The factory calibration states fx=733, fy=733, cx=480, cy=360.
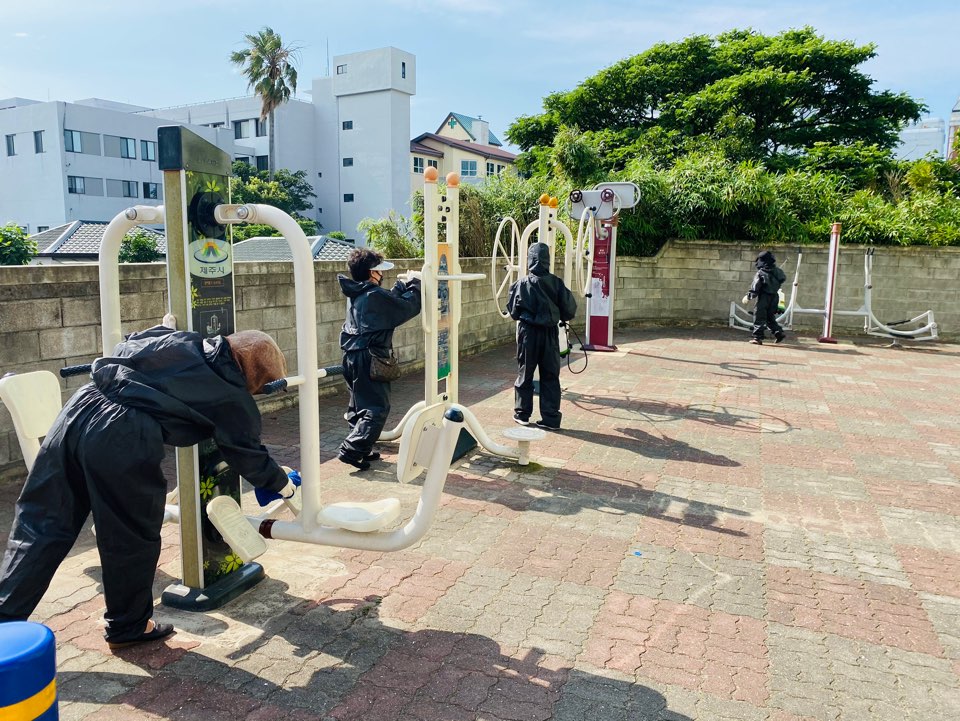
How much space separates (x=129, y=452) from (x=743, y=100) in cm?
2959

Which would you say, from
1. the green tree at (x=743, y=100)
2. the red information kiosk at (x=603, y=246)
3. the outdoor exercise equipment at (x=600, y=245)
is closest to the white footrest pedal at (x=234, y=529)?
the outdoor exercise equipment at (x=600, y=245)

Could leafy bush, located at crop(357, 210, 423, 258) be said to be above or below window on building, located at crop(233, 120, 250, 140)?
below

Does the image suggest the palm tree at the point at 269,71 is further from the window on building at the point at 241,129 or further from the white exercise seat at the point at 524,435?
the white exercise seat at the point at 524,435

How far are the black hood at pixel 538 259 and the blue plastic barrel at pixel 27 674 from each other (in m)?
5.73

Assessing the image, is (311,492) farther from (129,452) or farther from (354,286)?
(354,286)

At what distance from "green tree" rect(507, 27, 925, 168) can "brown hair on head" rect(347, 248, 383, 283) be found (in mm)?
21337

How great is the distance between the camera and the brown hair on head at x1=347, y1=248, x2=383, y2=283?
5875 mm

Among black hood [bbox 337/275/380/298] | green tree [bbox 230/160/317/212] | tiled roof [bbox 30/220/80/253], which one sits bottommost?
black hood [bbox 337/275/380/298]

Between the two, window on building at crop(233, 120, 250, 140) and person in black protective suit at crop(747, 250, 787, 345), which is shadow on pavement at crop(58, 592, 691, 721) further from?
window on building at crop(233, 120, 250, 140)

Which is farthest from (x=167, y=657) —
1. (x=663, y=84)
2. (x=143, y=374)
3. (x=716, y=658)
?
(x=663, y=84)

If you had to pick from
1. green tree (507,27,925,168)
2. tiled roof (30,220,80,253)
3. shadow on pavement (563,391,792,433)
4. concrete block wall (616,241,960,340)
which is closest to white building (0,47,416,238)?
tiled roof (30,220,80,253)

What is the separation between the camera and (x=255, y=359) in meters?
3.13

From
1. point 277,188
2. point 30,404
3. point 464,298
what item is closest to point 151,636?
point 30,404

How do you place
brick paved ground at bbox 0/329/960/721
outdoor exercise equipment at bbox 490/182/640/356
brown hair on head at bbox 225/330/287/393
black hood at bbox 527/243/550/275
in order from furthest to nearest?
outdoor exercise equipment at bbox 490/182/640/356 → black hood at bbox 527/243/550/275 → brown hair on head at bbox 225/330/287/393 → brick paved ground at bbox 0/329/960/721
